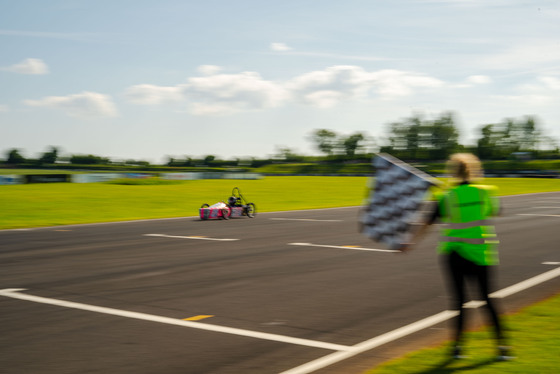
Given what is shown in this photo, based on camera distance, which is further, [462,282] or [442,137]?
[442,137]

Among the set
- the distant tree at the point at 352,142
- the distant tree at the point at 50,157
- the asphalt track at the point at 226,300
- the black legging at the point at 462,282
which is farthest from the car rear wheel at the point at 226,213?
the distant tree at the point at 352,142

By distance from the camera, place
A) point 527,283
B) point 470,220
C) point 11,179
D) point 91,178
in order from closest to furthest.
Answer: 1. point 470,220
2. point 527,283
3. point 11,179
4. point 91,178

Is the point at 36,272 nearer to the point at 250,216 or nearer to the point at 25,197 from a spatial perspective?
the point at 250,216

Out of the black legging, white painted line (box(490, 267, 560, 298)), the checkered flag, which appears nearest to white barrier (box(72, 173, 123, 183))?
white painted line (box(490, 267, 560, 298))

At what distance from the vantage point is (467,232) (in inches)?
195

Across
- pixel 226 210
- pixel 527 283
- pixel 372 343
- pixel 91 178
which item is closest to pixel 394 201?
pixel 372 343

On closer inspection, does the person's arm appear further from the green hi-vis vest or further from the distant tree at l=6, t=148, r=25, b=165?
the distant tree at l=6, t=148, r=25, b=165

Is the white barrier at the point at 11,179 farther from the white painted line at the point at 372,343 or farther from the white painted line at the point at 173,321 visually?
the white painted line at the point at 372,343

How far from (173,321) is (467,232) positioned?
3382mm

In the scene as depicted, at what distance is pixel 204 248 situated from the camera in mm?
12844

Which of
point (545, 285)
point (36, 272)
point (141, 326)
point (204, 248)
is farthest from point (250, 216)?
point (141, 326)

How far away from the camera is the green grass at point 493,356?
475cm

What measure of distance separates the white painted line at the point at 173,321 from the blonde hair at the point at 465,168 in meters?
1.92

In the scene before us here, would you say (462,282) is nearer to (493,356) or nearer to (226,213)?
(493,356)
